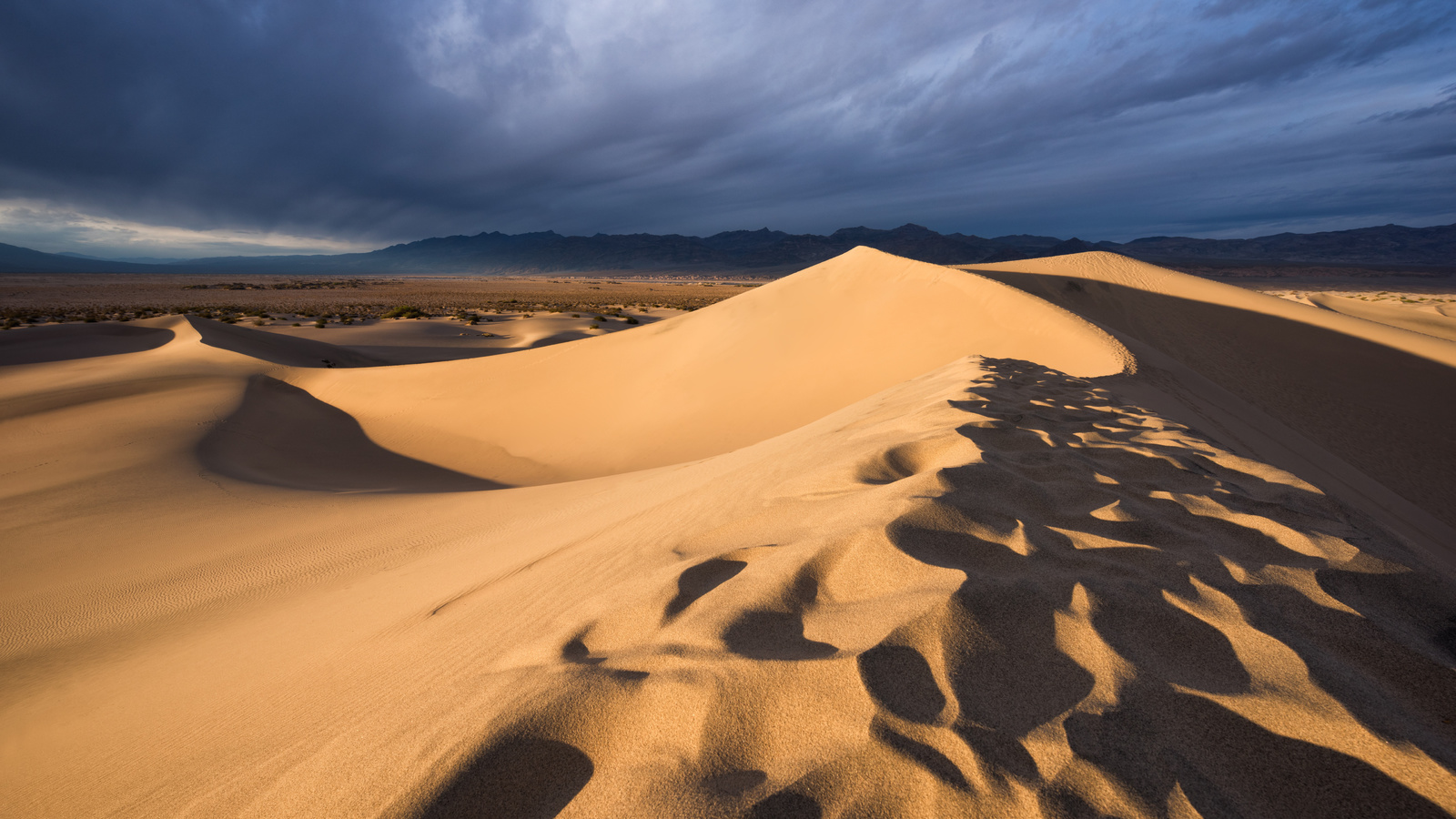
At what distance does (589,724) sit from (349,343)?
71.8 feet

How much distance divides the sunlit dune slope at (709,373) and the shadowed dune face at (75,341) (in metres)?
7.19

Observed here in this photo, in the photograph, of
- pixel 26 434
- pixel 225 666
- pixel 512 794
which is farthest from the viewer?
pixel 26 434

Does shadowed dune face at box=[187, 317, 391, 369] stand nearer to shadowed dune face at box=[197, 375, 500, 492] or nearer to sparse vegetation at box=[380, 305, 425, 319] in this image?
shadowed dune face at box=[197, 375, 500, 492]

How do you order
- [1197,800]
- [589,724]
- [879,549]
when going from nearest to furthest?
[1197,800] < [589,724] < [879,549]

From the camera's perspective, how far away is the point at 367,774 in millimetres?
1179

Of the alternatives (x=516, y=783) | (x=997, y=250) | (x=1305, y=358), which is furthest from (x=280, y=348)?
(x=997, y=250)

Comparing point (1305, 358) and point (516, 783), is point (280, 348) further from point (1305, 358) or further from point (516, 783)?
point (1305, 358)

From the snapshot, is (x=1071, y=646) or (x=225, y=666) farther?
(x=225, y=666)

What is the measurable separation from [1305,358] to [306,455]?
46.0 ft

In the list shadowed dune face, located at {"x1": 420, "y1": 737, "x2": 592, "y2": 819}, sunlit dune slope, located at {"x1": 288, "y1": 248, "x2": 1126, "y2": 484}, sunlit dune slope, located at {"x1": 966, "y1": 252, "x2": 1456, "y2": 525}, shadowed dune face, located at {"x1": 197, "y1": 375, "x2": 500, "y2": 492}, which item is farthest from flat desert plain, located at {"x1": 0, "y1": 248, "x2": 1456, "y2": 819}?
sunlit dune slope, located at {"x1": 966, "y1": 252, "x2": 1456, "y2": 525}

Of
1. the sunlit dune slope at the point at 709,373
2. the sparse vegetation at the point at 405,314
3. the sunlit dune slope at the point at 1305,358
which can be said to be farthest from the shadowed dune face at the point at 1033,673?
the sparse vegetation at the point at 405,314

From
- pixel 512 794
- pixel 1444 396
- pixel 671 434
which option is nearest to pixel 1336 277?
pixel 1444 396

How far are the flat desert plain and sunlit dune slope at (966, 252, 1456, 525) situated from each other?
249 cm

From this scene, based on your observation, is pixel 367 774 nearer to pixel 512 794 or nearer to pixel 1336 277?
pixel 512 794
